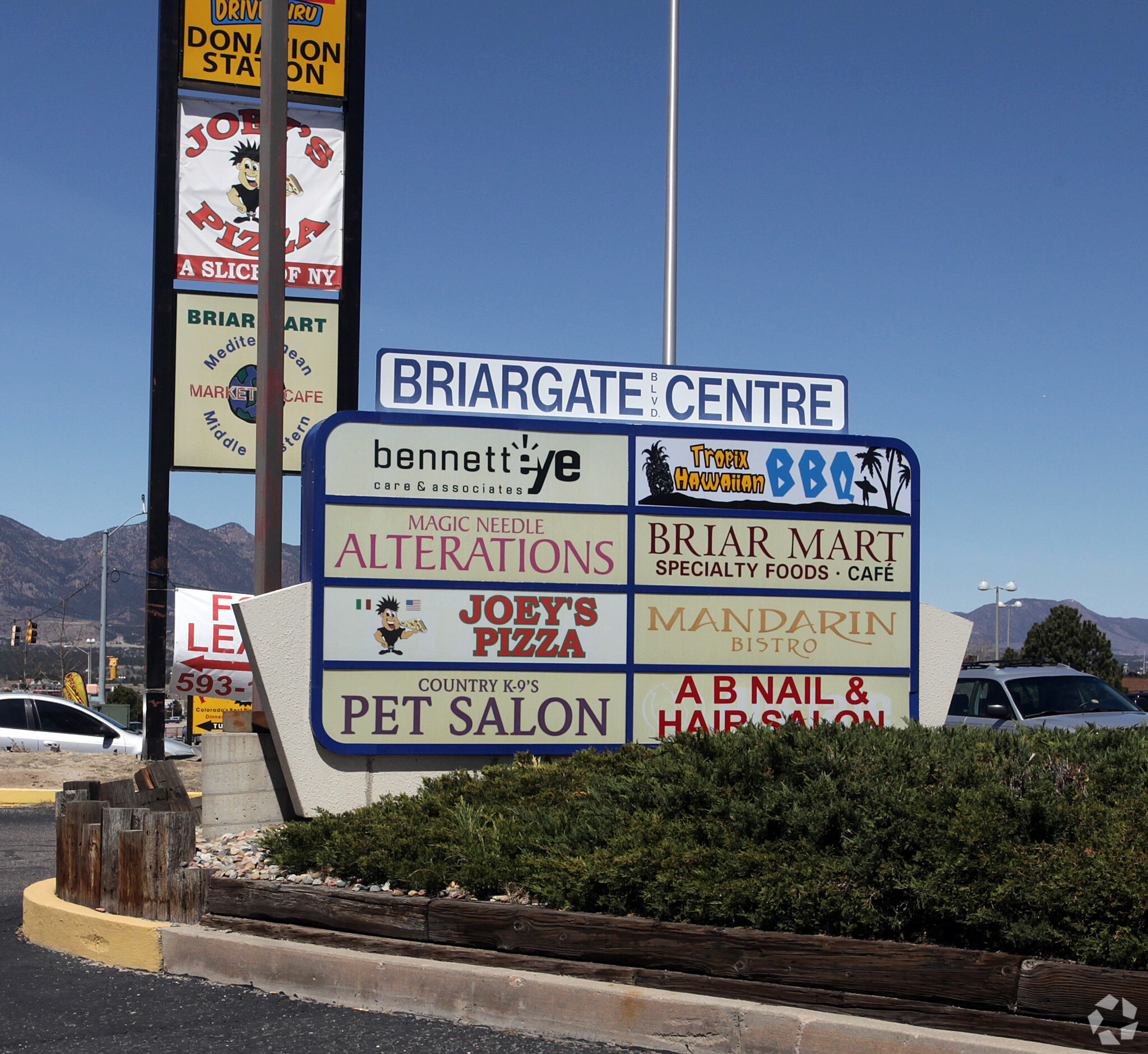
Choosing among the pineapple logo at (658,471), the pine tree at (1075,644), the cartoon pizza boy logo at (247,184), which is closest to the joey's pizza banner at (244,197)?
the cartoon pizza boy logo at (247,184)

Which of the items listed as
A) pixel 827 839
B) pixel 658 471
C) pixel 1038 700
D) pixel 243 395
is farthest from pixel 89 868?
pixel 1038 700

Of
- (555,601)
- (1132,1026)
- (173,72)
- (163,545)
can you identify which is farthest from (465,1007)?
(173,72)

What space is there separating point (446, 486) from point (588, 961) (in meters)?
4.60

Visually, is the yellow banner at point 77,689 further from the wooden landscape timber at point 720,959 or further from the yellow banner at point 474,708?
the wooden landscape timber at point 720,959

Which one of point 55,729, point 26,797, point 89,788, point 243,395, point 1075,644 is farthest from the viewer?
point 1075,644

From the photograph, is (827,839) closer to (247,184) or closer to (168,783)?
(168,783)

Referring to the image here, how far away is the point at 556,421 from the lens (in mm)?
9641

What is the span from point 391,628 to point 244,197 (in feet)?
28.6

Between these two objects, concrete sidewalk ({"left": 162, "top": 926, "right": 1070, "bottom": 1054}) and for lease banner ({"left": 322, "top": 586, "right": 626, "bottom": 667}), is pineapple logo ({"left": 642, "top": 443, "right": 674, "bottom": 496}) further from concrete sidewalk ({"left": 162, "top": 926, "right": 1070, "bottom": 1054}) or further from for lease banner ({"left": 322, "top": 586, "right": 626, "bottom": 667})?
concrete sidewalk ({"left": 162, "top": 926, "right": 1070, "bottom": 1054})

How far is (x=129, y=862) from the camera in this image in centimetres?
691

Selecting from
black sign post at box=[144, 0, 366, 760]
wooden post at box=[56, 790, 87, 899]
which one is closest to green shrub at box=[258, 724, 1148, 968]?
wooden post at box=[56, 790, 87, 899]

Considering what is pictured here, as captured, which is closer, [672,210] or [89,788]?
[89,788]

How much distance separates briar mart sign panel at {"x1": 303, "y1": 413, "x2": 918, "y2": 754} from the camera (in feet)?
30.2

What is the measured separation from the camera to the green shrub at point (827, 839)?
5.08 meters
